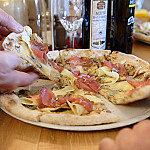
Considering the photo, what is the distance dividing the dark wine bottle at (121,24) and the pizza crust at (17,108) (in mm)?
1448

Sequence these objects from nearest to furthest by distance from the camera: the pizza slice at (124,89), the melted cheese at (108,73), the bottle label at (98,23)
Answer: the pizza slice at (124,89) < the melted cheese at (108,73) < the bottle label at (98,23)

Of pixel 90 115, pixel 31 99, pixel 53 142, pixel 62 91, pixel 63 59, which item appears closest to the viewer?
pixel 53 142

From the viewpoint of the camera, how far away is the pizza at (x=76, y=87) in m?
1.13

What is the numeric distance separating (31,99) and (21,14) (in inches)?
51.7

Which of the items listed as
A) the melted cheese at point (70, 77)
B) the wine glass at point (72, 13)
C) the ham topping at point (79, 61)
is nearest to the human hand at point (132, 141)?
the melted cheese at point (70, 77)

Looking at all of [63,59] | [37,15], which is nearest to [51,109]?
[63,59]

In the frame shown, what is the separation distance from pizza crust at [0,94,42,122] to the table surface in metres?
0.06

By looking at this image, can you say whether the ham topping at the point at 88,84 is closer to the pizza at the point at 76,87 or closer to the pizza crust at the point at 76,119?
the pizza at the point at 76,87

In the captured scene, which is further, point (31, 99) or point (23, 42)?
point (23, 42)

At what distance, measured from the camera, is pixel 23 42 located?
5.02 feet

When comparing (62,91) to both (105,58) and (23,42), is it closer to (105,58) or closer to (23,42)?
(23,42)

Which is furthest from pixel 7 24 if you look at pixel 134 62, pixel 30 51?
pixel 134 62

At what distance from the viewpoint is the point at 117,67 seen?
183cm

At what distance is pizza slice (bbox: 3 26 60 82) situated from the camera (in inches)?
57.2
